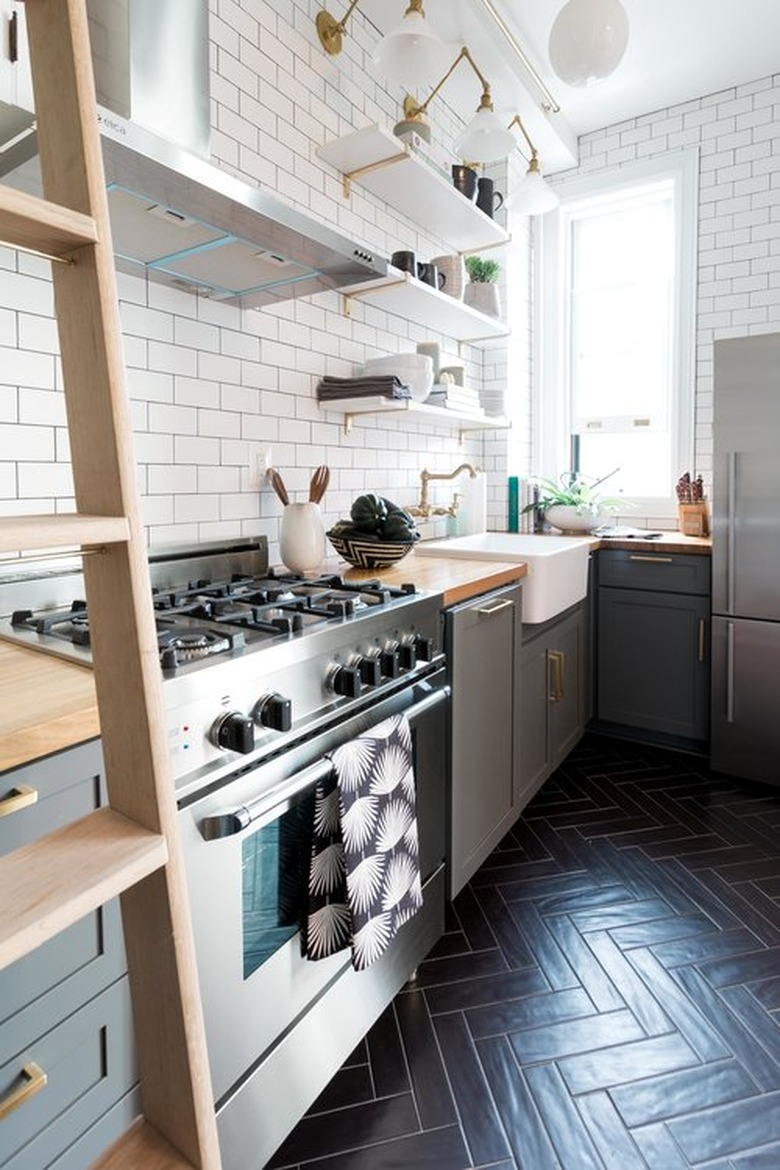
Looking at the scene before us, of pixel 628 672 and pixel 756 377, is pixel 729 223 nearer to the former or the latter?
pixel 756 377

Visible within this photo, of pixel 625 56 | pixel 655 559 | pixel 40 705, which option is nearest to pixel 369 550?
pixel 40 705

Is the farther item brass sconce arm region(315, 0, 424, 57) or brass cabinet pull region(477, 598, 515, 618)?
brass sconce arm region(315, 0, 424, 57)

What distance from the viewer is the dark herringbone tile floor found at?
139 cm

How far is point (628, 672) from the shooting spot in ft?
11.1

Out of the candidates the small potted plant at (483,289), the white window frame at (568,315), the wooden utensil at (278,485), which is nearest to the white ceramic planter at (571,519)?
the white window frame at (568,315)

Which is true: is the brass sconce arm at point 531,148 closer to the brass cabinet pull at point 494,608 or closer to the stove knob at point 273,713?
the brass cabinet pull at point 494,608

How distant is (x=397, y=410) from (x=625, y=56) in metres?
2.41

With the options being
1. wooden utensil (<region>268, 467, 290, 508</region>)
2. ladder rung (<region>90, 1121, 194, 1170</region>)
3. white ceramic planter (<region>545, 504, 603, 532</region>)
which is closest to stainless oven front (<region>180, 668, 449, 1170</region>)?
ladder rung (<region>90, 1121, 194, 1170</region>)

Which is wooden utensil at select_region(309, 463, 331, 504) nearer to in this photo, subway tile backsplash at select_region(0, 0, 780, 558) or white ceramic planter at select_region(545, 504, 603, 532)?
subway tile backsplash at select_region(0, 0, 780, 558)

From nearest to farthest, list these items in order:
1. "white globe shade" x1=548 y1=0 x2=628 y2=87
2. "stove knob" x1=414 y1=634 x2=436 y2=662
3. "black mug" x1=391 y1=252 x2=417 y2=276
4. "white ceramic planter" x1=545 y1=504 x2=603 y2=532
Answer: "stove knob" x1=414 y1=634 x2=436 y2=662, "white globe shade" x1=548 y1=0 x2=628 y2=87, "black mug" x1=391 y1=252 x2=417 y2=276, "white ceramic planter" x1=545 y1=504 x2=603 y2=532

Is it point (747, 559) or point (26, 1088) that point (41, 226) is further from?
point (747, 559)

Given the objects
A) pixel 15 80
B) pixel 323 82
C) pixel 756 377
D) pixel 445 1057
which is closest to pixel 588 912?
pixel 445 1057

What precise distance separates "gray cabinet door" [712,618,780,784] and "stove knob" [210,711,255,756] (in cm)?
254

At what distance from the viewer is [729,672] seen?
3.03m
